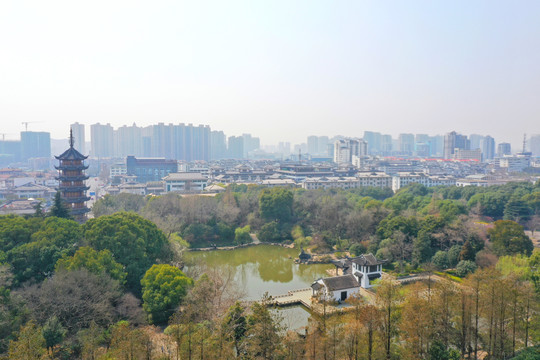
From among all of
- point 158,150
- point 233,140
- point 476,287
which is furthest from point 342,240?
point 233,140

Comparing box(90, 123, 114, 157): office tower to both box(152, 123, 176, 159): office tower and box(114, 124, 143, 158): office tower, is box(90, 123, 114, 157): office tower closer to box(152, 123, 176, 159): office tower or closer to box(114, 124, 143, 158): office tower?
box(114, 124, 143, 158): office tower

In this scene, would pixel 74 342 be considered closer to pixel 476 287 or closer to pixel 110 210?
pixel 476 287

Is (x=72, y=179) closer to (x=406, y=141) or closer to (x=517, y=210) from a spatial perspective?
(x=517, y=210)

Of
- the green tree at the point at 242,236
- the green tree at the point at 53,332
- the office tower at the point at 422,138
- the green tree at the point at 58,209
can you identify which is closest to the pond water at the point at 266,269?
the green tree at the point at 242,236

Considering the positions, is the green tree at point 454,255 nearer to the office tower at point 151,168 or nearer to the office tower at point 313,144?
the office tower at point 151,168

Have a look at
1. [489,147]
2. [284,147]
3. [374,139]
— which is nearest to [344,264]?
[489,147]

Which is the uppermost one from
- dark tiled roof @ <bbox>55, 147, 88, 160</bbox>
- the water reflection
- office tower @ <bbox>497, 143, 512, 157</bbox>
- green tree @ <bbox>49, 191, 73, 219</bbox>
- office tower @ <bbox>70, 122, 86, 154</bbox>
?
office tower @ <bbox>70, 122, 86, 154</bbox>

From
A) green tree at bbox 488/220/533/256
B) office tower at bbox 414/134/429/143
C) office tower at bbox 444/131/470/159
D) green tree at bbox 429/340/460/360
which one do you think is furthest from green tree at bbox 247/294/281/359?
office tower at bbox 414/134/429/143
